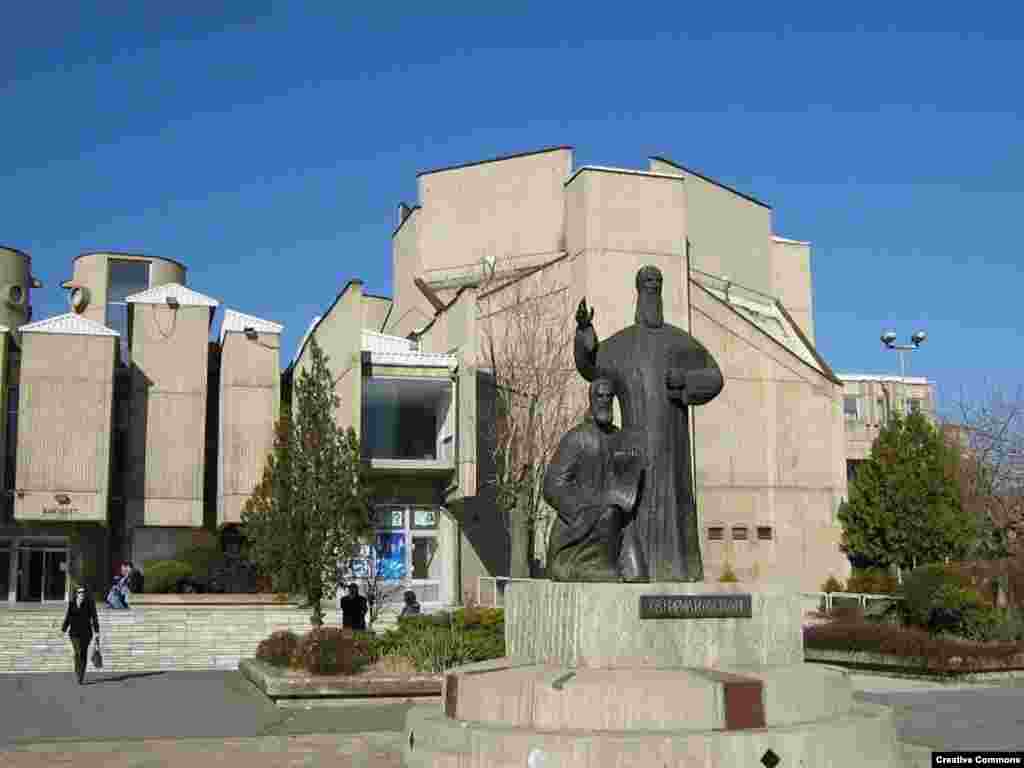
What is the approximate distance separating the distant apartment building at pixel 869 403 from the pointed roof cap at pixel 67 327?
3346cm

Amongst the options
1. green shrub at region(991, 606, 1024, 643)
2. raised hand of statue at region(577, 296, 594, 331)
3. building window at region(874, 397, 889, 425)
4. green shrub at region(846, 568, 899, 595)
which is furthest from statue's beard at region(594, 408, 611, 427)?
Answer: building window at region(874, 397, 889, 425)

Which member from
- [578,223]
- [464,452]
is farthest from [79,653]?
[578,223]

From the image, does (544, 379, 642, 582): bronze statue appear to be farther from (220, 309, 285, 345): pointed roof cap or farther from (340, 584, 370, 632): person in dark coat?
(220, 309, 285, 345): pointed roof cap

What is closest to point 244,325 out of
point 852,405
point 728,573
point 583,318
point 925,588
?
point 728,573

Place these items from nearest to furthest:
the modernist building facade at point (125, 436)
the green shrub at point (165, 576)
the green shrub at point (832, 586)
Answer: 1. the green shrub at point (165, 576)
2. the modernist building facade at point (125, 436)
3. the green shrub at point (832, 586)

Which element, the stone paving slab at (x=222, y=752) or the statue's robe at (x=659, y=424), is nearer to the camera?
the statue's robe at (x=659, y=424)

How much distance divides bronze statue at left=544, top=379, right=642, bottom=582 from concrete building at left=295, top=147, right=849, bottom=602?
2402cm

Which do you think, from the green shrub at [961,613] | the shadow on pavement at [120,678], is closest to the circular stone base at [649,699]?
the shadow on pavement at [120,678]

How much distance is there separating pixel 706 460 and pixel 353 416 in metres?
13.8

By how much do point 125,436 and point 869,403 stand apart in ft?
125

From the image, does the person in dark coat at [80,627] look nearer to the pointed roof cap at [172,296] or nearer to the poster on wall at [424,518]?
the poster on wall at [424,518]

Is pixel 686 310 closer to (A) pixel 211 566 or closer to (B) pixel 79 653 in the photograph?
(A) pixel 211 566

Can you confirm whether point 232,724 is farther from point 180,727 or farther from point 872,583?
point 872,583

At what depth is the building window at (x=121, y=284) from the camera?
47594mm
